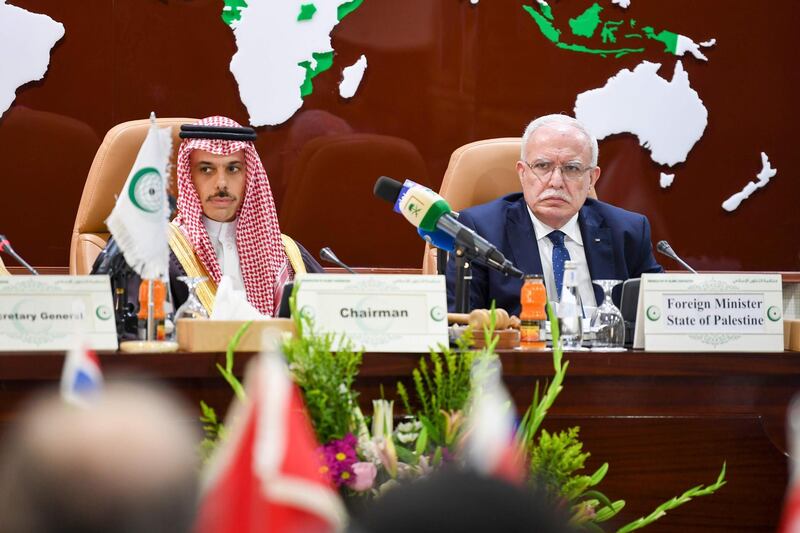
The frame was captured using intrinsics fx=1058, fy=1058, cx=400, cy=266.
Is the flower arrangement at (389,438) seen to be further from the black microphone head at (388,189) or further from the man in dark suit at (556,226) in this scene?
the man in dark suit at (556,226)

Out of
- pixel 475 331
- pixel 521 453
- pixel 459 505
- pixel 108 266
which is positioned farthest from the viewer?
pixel 108 266

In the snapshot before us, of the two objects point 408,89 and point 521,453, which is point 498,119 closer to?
point 408,89

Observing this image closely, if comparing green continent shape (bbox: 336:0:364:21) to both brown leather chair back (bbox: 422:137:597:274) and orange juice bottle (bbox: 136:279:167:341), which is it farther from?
orange juice bottle (bbox: 136:279:167:341)

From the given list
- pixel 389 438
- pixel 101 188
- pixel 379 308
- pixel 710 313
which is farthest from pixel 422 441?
pixel 101 188

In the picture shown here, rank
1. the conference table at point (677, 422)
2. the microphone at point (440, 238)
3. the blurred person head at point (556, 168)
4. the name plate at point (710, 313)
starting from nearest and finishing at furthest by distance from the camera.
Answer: the conference table at point (677, 422) < the name plate at point (710, 313) < the microphone at point (440, 238) < the blurred person head at point (556, 168)

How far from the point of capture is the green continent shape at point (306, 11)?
4215 mm

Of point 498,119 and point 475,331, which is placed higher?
point 498,119

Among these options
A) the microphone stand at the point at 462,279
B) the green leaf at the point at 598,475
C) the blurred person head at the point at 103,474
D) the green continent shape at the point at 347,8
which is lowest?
the green leaf at the point at 598,475

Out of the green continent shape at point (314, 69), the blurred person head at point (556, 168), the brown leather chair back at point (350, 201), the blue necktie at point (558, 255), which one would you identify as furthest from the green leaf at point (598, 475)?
the green continent shape at point (314, 69)

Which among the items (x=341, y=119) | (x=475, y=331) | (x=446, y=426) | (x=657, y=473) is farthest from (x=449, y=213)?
(x=341, y=119)

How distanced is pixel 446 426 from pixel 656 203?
3.60 m

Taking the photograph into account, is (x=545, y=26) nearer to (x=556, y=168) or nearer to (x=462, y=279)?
(x=556, y=168)

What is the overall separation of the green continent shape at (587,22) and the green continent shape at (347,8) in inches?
36.0

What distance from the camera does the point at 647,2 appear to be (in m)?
4.53
